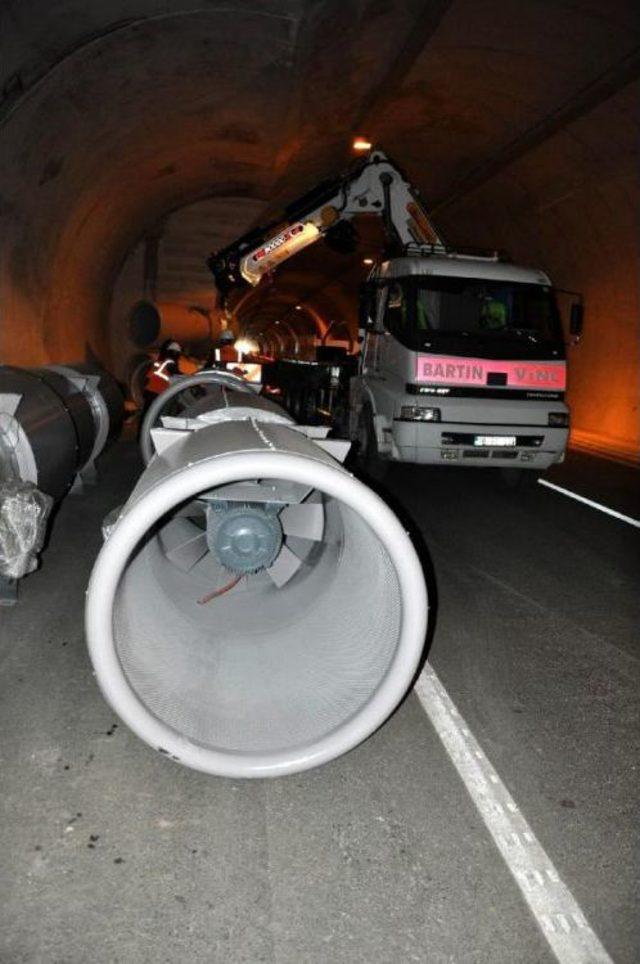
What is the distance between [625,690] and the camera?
3975mm

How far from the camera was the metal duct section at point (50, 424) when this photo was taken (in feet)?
15.5

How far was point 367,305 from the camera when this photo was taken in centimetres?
966

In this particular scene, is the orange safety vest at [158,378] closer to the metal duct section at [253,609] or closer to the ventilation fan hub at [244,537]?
the metal duct section at [253,609]

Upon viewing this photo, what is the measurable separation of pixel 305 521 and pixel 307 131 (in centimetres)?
1124

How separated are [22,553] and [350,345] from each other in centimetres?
2999

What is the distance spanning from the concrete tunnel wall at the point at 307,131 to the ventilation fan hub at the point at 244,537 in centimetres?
595

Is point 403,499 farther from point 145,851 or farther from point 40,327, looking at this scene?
point 40,327

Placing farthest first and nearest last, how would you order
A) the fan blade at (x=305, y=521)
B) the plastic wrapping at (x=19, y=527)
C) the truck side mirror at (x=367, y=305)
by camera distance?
the truck side mirror at (x=367, y=305) < the plastic wrapping at (x=19, y=527) < the fan blade at (x=305, y=521)

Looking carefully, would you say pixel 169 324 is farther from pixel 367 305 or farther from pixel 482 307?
pixel 482 307

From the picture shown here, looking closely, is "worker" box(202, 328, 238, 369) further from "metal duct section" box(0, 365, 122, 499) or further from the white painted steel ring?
the white painted steel ring

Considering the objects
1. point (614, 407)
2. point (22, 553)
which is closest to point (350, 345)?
point (614, 407)

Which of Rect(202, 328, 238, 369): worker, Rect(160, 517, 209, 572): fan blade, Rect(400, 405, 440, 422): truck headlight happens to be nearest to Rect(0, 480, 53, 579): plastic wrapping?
Rect(160, 517, 209, 572): fan blade

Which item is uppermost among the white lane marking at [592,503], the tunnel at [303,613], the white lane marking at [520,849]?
the tunnel at [303,613]

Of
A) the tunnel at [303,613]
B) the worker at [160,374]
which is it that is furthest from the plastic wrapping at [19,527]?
the worker at [160,374]
